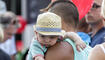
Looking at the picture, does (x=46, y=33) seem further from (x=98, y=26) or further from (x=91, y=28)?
(x=91, y=28)

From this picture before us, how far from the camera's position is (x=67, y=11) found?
374 centimetres

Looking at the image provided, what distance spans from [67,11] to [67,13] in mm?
19

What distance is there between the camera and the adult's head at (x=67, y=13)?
3729 mm

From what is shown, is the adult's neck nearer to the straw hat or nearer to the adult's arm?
the straw hat

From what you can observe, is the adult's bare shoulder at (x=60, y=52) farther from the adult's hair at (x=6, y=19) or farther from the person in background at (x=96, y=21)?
the adult's hair at (x=6, y=19)

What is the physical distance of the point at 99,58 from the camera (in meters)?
2.95

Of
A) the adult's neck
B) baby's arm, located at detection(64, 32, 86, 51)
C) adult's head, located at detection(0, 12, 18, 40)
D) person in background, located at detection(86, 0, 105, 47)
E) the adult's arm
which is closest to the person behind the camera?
the adult's arm

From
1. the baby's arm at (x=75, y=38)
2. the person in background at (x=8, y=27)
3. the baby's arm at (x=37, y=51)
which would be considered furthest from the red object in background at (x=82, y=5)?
the person in background at (x=8, y=27)

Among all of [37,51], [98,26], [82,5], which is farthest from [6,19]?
[37,51]

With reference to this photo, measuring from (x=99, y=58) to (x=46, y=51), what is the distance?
740 mm

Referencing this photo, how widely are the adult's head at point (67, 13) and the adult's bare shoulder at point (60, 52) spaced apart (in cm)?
23

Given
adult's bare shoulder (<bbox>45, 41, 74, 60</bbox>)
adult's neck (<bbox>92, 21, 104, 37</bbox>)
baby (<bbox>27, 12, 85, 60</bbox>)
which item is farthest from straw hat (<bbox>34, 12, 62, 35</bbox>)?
adult's neck (<bbox>92, 21, 104, 37</bbox>)

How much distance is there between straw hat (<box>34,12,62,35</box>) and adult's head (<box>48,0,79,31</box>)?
0.20 m

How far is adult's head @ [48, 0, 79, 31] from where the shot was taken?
3.73 m
